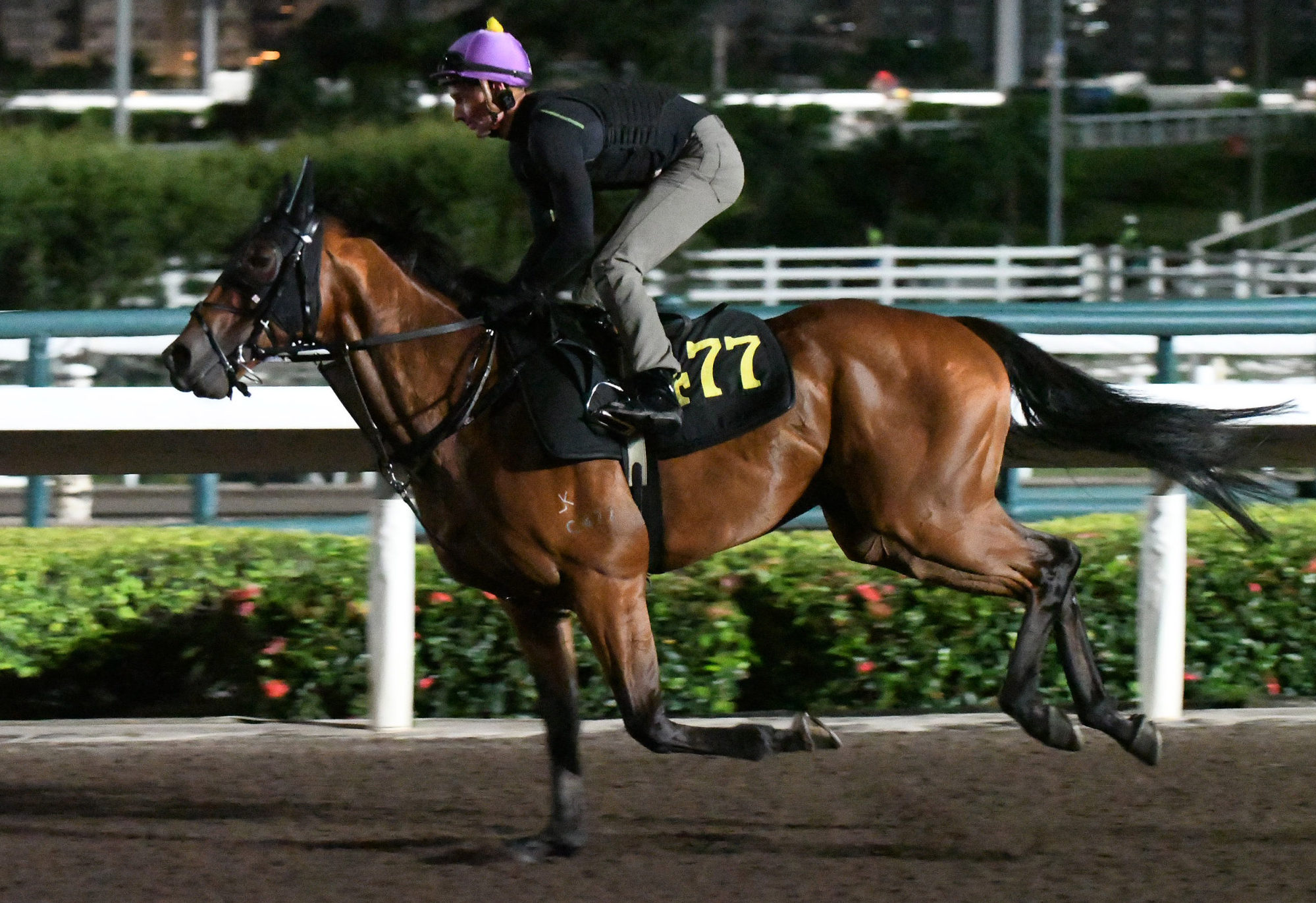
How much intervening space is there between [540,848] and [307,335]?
1301 mm

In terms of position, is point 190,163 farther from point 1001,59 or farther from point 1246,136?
point 1246,136

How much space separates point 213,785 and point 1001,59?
30574mm

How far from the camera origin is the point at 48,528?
6.44 m

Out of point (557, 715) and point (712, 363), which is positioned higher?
point (712, 363)

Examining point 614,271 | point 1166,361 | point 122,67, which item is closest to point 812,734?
point 614,271

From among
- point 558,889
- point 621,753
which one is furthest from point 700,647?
point 558,889

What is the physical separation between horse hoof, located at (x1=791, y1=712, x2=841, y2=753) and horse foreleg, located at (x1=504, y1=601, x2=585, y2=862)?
1.73 ft

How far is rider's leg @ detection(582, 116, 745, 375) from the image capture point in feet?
14.1

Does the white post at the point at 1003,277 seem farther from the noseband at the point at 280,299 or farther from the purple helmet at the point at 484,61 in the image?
the noseband at the point at 280,299

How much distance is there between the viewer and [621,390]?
4.32 meters

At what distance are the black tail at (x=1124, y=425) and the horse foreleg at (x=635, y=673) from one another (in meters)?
1.25

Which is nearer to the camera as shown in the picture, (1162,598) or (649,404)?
(649,404)

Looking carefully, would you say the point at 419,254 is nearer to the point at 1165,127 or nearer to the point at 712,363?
the point at 712,363

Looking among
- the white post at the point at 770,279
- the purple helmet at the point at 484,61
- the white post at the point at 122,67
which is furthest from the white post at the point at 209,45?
the purple helmet at the point at 484,61
